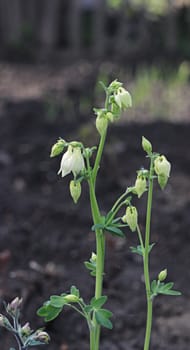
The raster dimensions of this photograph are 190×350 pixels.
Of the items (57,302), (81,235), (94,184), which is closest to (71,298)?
(57,302)

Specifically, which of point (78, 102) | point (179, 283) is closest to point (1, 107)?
point (78, 102)

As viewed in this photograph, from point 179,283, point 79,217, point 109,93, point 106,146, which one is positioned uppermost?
point 106,146

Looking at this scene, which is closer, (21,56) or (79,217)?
(79,217)

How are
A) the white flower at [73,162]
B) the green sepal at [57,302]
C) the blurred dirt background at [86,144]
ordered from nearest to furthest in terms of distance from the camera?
the white flower at [73,162]
the green sepal at [57,302]
the blurred dirt background at [86,144]

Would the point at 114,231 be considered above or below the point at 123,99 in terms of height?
below

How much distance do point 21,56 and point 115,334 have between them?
6.25 m

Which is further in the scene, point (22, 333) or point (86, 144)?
point (86, 144)

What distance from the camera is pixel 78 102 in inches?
265

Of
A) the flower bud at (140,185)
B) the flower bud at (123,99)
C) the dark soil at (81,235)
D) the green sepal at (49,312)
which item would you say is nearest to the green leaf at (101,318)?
the green sepal at (49,312)

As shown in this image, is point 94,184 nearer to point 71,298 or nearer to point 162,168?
point 162,168

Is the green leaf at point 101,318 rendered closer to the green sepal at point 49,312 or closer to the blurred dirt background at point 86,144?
the green sepal at point 49,312

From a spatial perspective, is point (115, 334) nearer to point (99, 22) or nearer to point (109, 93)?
point (109, 93)

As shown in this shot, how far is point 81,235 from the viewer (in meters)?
4.11

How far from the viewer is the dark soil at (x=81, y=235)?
→ 3219 mm
